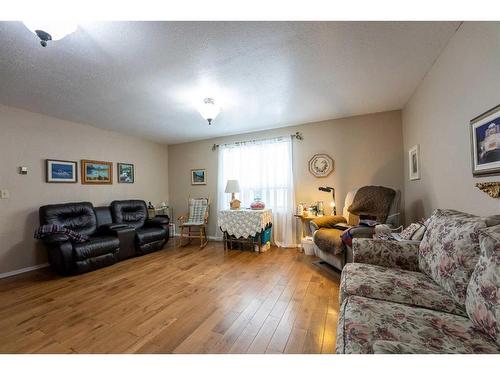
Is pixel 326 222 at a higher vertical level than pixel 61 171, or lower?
lower

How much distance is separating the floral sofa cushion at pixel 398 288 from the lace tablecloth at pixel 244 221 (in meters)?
2.03

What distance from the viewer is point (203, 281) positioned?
7.94 ft

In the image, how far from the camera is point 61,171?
3.24 meters

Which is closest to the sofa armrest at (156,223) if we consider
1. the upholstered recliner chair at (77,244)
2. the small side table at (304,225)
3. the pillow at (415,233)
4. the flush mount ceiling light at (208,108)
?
the upholstered recliner chair at (77,244)

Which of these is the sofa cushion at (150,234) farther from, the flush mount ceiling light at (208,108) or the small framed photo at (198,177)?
the flush mount ceiling light at (208,108)

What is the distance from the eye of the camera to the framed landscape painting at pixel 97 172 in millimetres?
3529

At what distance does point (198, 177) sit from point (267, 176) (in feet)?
5.62

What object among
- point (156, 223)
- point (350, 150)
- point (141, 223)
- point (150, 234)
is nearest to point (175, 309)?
point (150, 234)

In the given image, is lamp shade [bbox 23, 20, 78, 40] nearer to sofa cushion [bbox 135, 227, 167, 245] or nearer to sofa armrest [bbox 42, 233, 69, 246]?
sofa armrest [bbox 42, 233, 69, 246]

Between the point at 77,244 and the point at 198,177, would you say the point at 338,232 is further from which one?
the point at 77,244

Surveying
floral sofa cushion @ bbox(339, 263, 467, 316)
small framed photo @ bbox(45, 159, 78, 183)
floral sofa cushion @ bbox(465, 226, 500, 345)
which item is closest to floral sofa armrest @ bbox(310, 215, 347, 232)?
floral sofa cushion @ bbox(339, 263, 467, 316)

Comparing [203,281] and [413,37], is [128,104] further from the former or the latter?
[413,37]

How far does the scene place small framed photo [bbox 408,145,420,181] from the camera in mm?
2483
